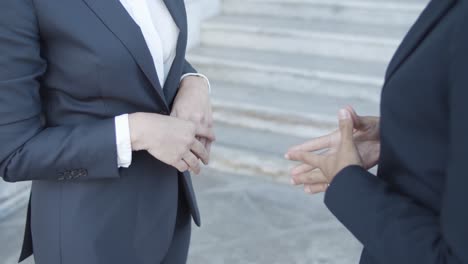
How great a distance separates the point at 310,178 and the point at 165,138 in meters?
0.34

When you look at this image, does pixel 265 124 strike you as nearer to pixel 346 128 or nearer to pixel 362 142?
pixel 362 142

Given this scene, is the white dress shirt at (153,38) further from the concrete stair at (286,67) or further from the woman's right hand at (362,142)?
the concrete stair at (286,67)

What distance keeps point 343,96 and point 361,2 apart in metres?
1.14

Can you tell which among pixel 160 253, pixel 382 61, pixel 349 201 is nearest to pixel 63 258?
pixel 160 253

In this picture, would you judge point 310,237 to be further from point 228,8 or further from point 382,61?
point 228,8

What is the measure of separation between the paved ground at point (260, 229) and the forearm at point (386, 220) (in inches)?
75.5

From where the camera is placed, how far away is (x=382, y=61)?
4320 millimetres

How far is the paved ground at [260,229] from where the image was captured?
9.36 feet

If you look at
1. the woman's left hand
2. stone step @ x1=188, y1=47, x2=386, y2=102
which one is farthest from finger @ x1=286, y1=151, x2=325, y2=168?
stone step @ x1=188, y1=47, x2=386, y2=102

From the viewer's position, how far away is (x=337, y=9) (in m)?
4.81

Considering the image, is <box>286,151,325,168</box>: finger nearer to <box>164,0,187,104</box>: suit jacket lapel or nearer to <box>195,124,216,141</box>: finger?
<box>195,124,216,141</box>: finger

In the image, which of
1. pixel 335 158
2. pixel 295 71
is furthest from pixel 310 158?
pixel 295 71

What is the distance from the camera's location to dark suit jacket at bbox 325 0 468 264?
0.73 m

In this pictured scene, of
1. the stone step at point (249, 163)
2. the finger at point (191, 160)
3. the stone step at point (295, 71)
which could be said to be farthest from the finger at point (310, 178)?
the stone step at point (295, 71)
